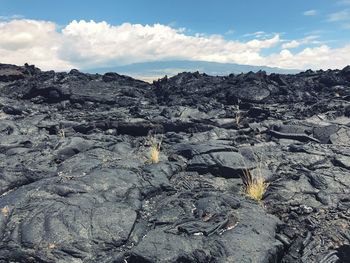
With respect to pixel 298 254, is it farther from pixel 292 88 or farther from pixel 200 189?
pixel 292 88

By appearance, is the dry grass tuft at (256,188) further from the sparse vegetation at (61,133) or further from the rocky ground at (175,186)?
the sparse vegetation at (61,133)

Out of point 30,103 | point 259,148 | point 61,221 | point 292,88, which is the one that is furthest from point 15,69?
point 61,221

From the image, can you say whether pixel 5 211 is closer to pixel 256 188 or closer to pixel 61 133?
pixel 256 188

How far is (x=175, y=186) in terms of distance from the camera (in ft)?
34.2

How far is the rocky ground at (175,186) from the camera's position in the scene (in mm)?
7212

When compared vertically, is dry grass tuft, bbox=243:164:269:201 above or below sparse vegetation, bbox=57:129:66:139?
below

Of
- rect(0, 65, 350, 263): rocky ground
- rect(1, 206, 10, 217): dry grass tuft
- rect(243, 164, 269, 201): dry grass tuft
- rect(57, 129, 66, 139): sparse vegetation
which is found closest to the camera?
rect(0, 65, 350, 263): rocky ground

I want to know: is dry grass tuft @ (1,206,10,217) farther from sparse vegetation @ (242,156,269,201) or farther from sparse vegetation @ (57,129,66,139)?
sparse vegetation @ (57,129,66,139)

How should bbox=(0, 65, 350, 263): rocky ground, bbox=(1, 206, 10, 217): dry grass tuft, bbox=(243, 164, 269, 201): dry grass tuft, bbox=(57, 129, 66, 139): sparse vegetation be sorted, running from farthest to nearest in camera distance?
1. bbox=(57, 129, 66, 139): sparse vegetation
2. bbox=(243, 164, 269, 201): dry grass tuft
3. bbox=(1, 206, 10, 217): dry grass tuft
4. bbox=(0, 65, 350, 263): rocky ground

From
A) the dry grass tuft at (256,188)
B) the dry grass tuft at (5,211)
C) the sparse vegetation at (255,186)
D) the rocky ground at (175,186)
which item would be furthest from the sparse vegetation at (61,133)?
the dry grass tuft at (256,188)

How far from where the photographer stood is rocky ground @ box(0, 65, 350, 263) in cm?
721

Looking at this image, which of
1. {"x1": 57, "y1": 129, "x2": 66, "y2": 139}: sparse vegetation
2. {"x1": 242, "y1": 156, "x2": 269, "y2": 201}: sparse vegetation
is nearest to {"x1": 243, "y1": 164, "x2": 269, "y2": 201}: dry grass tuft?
{"x1": 242, "y1": 156, "x2": 269, "y2": 201}: sparse vegetation

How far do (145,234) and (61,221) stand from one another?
5.13 ft

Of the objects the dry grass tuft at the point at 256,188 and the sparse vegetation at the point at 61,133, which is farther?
the sparse vegetation at the point at 61,133
